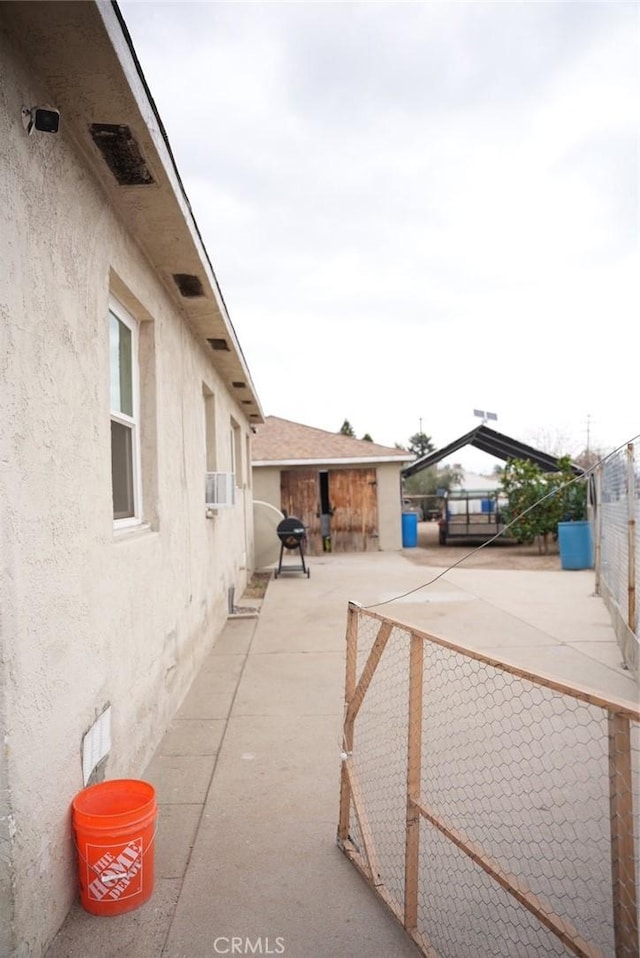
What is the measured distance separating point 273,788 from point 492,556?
13534mm

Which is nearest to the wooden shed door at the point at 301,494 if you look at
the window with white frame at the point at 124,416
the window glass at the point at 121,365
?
the window with white frame at the point at 124,416

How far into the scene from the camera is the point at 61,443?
2.53 meters

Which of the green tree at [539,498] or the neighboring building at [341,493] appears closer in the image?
the green tree at [539,498]

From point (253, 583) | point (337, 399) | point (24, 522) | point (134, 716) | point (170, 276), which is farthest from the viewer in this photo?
point (337, 399)

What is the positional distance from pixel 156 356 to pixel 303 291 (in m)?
10.9

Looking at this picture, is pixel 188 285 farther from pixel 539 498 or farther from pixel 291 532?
pixel 539 498

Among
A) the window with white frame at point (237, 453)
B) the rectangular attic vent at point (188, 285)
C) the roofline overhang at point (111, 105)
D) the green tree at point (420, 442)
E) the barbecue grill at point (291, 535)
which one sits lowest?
the barbecue grill at point (291, 535)

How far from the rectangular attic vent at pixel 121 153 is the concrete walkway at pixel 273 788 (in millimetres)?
2906

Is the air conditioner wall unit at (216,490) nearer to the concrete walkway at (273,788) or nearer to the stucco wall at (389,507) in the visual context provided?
the concrete walkway at (273,788)

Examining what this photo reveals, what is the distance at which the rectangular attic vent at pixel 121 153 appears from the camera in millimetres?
2824

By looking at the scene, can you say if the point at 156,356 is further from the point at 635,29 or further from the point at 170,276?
the point at 635,29

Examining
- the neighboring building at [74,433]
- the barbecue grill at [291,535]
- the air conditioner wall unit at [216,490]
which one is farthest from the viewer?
the barbecue grill at [291,535]

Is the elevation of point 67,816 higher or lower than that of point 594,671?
higher

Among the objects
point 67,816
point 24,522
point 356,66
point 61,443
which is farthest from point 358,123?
point 67,816
